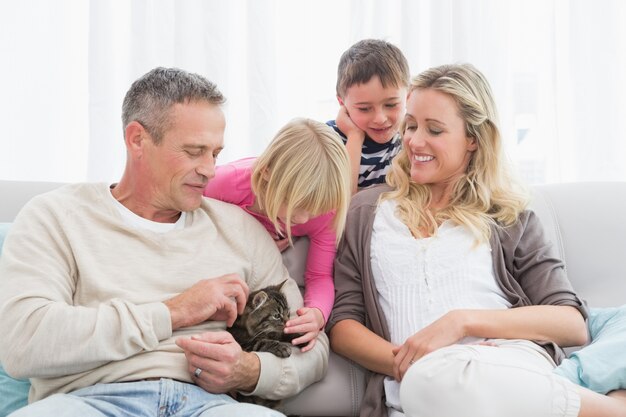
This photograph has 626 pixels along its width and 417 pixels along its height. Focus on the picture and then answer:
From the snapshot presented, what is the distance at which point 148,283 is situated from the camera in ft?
5.68

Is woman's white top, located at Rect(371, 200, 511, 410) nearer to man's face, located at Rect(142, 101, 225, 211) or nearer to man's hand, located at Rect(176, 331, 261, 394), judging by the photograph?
man's hand, located at Rect(176, 331, 261, 394)

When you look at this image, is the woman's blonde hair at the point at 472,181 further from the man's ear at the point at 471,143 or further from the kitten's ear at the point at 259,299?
the kitten's ear at the point at 259,299

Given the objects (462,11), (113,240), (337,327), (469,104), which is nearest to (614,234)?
(469,104)

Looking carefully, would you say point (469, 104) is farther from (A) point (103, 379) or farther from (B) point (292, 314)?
(A) point (103, 379)

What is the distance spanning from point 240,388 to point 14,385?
1.85 ft

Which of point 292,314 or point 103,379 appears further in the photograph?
point 292,314

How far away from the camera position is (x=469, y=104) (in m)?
2.05

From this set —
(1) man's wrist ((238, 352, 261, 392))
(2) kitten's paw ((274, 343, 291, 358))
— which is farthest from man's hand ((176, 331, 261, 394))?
(2) kitten's paw ((274, 343, 291, 358))

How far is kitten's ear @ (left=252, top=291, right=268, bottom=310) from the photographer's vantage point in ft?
5.87

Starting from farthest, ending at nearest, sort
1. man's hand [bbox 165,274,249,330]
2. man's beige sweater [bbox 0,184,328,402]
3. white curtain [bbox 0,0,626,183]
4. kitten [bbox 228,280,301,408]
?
white curtain [bbox 0,0,626,183], kitten [bbox 228,280,301,408], man's hand [bbox 165,274,249,330], man's beige sweater [bbox 0,184,328,402]

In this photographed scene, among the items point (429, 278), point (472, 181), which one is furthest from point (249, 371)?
point (472, 181)

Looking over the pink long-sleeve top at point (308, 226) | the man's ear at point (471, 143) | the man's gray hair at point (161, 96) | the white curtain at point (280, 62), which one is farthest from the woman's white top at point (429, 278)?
the white curtain at point (280, 62)

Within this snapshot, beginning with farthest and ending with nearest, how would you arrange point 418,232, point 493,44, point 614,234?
1. point 493,44
2. point 614,234
3. point 418,232

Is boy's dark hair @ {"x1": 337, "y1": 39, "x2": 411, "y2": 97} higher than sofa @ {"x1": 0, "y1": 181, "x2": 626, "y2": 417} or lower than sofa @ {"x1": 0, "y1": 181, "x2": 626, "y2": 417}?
higher
